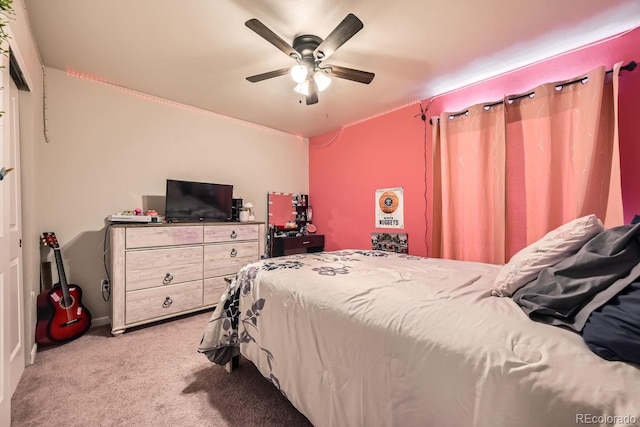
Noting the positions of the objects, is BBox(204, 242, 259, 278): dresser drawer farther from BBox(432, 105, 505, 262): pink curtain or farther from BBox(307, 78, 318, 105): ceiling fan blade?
BBox(432, 105, 505, 262): pink curtain

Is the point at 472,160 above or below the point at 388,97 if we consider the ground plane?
below

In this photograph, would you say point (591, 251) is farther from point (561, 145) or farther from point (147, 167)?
point (147, 167)

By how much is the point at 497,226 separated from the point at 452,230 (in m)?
0.43

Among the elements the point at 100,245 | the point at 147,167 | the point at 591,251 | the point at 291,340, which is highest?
the point at 147,167

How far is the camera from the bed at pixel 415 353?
0.61 m

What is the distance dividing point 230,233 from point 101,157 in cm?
149

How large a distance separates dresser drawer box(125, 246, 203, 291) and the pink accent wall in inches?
83.1

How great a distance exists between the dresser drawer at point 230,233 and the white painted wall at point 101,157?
0.73m

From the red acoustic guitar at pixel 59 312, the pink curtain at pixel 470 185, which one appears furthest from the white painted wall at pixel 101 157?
the pink curtain at pixel 470 185

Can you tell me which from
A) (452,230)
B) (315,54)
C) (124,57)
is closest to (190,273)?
(124,57)

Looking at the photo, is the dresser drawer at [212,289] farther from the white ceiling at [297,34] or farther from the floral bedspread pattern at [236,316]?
the white ceiling at [297,34]

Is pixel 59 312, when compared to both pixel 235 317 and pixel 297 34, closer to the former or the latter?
pixel 235 317

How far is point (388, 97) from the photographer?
2977mm

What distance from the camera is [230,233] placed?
301 centimetres
